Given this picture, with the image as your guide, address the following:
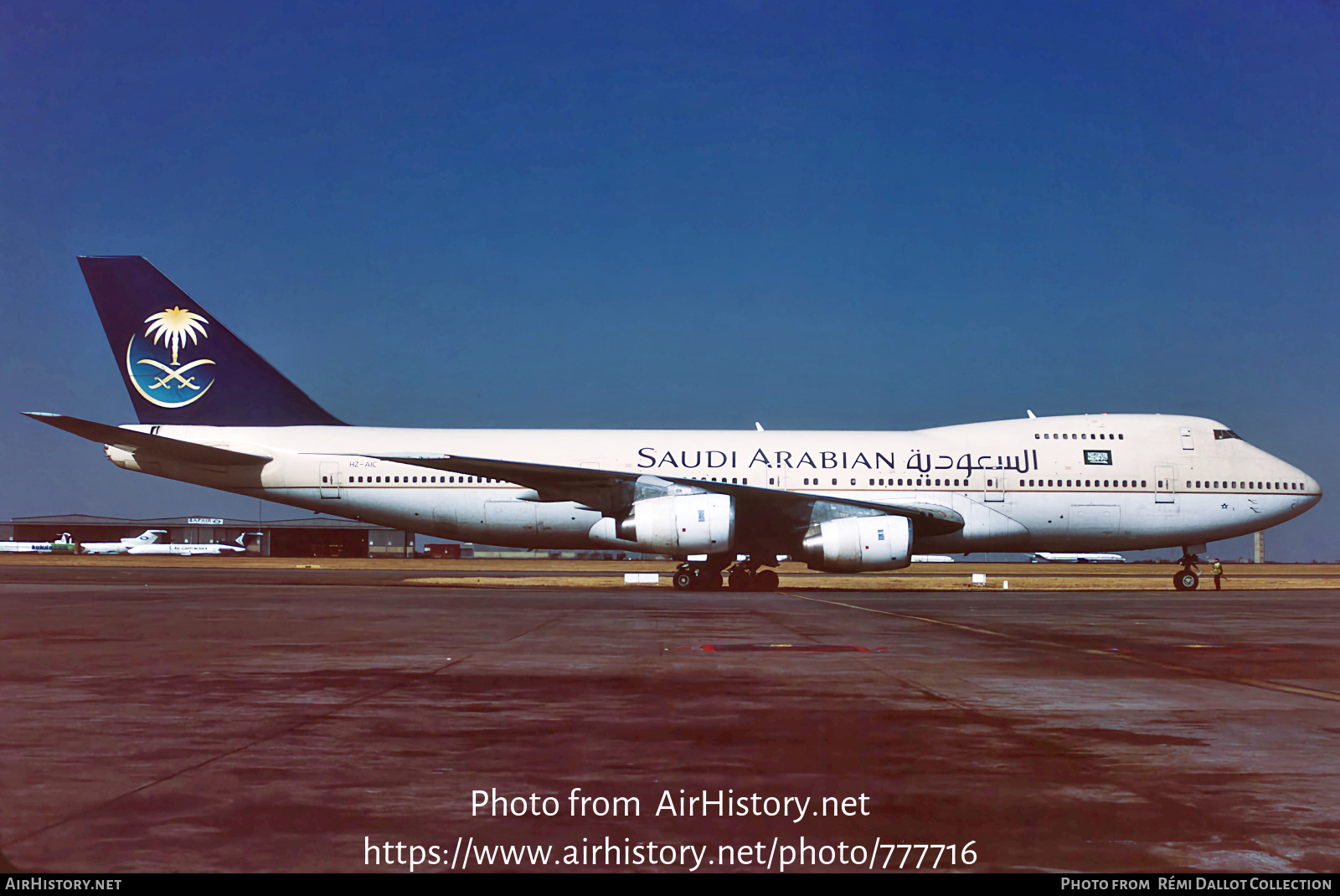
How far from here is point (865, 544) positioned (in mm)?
23438

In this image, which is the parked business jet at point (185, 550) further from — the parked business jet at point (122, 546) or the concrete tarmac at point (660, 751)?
the concrete tarmac at point (660, 751)

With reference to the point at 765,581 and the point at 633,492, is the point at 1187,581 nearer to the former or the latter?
the point at 765,581

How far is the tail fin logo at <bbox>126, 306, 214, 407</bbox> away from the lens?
27.4 meters

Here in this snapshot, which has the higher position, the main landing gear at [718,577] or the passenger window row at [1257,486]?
the passenger window row at [1257,486]

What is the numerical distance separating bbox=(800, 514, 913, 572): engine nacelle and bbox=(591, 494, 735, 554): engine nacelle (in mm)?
2214

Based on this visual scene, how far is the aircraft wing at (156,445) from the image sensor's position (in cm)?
2337

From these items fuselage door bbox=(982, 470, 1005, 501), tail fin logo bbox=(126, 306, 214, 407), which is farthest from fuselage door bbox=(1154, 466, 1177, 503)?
tail fin logo bbox=(126, 306, 214, 407)

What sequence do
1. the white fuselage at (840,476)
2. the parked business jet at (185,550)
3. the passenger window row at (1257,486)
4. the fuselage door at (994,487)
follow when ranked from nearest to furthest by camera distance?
1. the white fuselage at (840,476)
2. the fuselage door at (994,487)
3. the passenger window row at (1257,486)
4. the parked business jet at (185,550)

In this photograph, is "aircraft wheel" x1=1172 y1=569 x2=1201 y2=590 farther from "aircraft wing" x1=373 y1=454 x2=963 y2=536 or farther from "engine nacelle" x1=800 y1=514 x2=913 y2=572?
"engine nacelle" x1=800 y1=514 x2=913 y2=572

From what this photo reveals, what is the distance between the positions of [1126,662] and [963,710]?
13.4 ft

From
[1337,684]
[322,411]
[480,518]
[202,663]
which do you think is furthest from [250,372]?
[1337,684]

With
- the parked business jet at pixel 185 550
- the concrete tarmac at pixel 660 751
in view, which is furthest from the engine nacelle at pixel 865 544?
the parked business jet at pixel 185 550

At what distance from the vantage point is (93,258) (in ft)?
89.1

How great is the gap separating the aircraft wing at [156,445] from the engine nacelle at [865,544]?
14.6 metres
